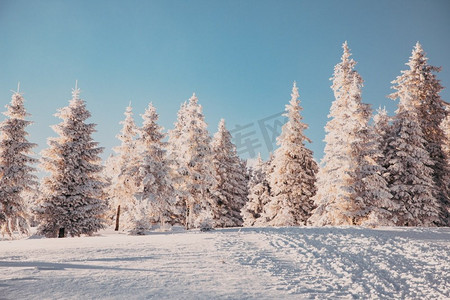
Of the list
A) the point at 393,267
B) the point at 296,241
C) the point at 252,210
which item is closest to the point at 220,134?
the point at 252,210

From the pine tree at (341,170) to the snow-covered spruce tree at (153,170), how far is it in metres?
13.5

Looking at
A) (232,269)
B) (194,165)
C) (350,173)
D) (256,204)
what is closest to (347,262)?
(232,269)

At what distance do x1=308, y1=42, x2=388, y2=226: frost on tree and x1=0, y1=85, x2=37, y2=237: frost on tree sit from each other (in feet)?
75.2

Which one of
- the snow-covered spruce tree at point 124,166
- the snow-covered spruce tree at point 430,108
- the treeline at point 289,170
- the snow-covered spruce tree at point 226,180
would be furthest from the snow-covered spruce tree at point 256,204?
the snow-covered spruce tree at point 430,108

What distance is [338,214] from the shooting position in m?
22.6

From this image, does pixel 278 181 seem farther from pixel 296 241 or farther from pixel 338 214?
pixel 296 241

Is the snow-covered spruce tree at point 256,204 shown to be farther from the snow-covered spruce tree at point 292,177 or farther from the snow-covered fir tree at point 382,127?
the snow-covered fir tree at point 382,127

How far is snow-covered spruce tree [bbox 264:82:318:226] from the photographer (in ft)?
96.2

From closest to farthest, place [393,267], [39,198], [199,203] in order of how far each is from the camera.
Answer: [393,267], [39,198], [199,203]

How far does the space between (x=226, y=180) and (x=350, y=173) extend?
55.4 feet

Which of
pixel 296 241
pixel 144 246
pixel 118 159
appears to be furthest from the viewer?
pixel 118 159

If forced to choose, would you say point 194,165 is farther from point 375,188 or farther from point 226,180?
point 375,188

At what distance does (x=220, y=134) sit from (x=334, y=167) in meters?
16.8

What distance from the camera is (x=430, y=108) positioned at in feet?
88.2
